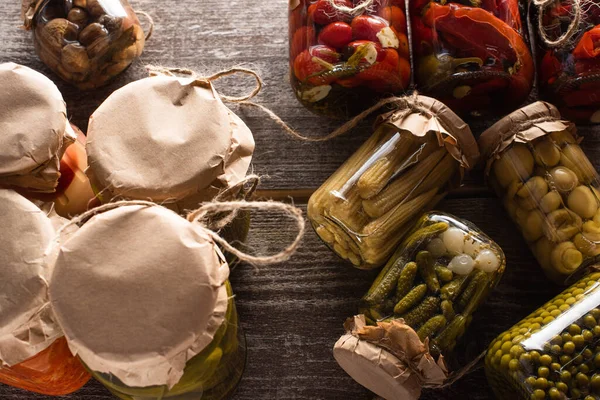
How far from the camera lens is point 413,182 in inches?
33.3

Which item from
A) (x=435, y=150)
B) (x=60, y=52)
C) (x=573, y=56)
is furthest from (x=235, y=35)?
(x=573, y=56)

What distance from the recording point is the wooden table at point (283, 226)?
0.90 m

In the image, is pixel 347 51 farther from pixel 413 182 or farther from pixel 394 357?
pixel 394 357

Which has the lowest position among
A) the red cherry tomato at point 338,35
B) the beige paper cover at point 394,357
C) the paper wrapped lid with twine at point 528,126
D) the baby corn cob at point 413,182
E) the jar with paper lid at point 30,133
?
the beige paper cover at point 394,357

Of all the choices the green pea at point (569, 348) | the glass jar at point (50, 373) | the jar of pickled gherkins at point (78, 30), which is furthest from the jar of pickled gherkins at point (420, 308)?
the jar of pickled gherkins at point (78, 30)

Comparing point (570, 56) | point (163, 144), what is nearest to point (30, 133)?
point (163, 144)

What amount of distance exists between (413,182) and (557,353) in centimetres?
27

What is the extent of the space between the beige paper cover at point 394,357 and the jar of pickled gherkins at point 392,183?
11 centimetres

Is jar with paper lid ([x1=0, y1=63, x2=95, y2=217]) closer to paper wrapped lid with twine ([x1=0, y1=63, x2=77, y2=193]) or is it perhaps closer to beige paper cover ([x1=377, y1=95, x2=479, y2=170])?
paper wrapped lid with twine ([x1=0, y1=63, x2=77, y2=193])

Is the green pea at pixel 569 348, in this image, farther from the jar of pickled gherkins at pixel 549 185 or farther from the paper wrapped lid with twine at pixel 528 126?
the paper wrapped lid with twine at pixel 528 126

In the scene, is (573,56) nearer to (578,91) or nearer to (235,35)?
(578,91)

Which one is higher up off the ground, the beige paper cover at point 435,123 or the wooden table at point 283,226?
the beige paper cover at point 435,123

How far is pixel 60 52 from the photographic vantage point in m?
0.91

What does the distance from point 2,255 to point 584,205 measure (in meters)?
0.68
